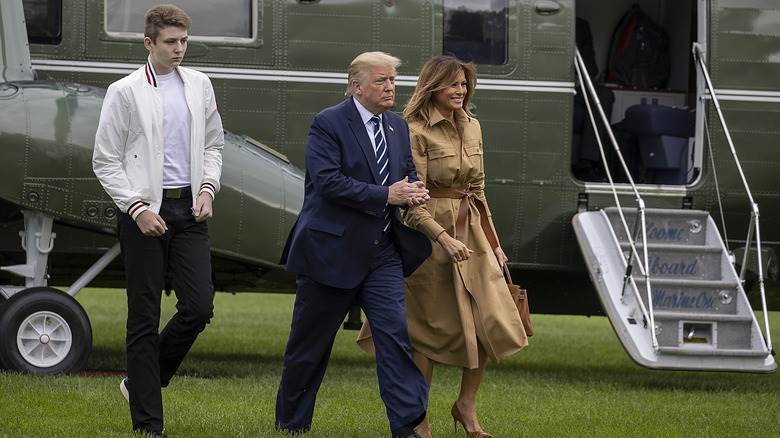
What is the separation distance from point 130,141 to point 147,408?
1159 millimetres

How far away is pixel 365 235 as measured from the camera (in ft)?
20.1

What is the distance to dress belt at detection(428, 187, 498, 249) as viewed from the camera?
21.9ft

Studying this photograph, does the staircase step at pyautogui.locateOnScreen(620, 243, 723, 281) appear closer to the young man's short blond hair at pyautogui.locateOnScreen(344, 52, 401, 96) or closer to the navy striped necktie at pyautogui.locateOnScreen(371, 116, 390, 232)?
the navy striped necktie at pyautogui.locateOnScreen(371, 116, 390, 232)

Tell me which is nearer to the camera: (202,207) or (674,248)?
(202,207)

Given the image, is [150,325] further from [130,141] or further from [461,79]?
[461,79]

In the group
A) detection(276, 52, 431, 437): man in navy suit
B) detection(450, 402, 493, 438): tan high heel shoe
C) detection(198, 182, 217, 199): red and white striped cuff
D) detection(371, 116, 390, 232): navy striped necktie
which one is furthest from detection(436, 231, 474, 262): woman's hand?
detection(198, 182, 217, 199): red and white striped cuff

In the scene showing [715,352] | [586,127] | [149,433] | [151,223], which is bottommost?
[715,352]

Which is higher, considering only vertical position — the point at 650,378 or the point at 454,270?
the point at 454,270

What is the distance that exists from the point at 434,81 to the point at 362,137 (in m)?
0.63

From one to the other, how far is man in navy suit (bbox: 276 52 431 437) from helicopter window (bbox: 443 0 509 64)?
11.7 ft

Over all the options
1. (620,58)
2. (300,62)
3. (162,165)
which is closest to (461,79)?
(162,165)

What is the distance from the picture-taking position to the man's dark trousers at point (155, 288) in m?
6.02

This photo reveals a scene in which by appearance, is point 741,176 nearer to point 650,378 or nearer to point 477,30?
point 650,378

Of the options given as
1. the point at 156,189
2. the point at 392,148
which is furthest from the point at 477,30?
the point at 156,189
